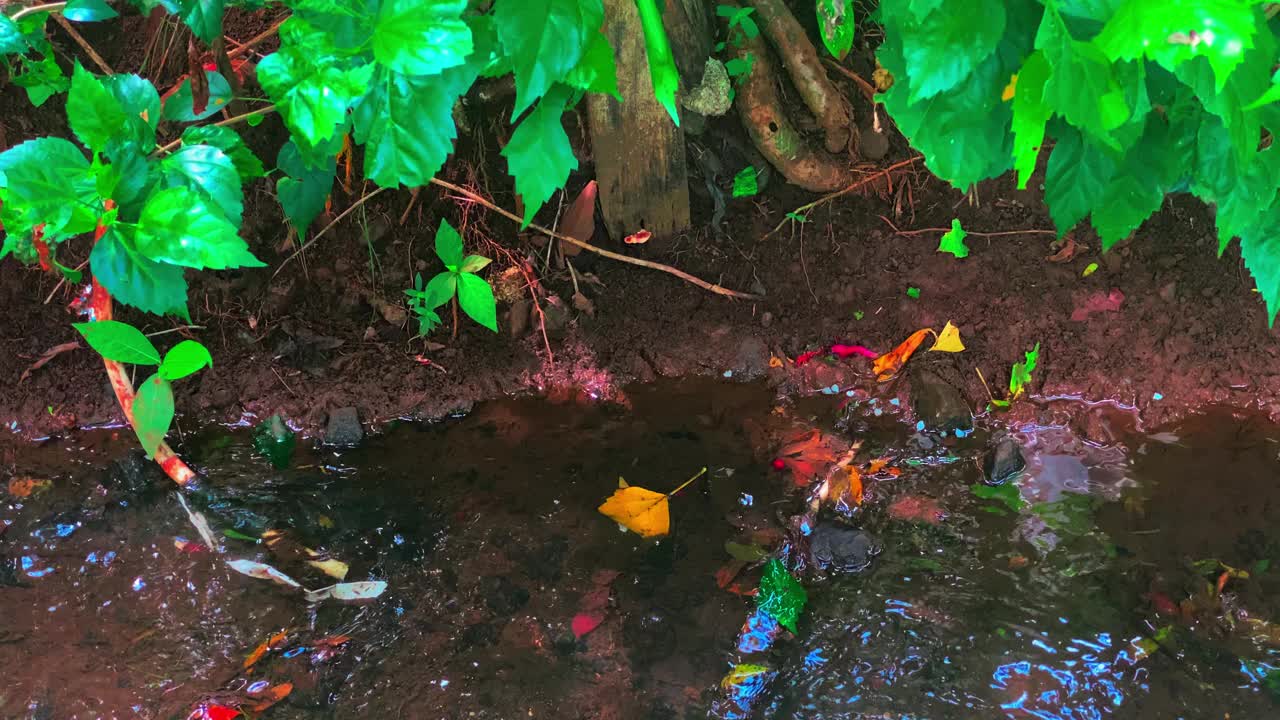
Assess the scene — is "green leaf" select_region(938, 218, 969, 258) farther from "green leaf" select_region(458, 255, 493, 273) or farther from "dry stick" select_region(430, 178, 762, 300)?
"green leaf" select_region(458, 255, 493, 273)

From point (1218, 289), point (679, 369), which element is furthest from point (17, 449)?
point (1218, 289)

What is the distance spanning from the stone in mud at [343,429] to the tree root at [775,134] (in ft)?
5.24

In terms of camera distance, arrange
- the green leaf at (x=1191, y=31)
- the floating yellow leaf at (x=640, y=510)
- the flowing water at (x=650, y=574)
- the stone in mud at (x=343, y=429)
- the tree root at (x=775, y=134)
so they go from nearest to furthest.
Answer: the green leaf at (x=1191, y=31)
the flowing water at (x=650, y=574)
the floating yellow leaf at (x=640, y=510)
the stone in mud at (x=343, y=429)
the tree root at (x=775, y=134)

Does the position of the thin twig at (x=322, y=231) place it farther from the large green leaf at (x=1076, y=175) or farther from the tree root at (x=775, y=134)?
the large green leaf at (x=1076, y=175)

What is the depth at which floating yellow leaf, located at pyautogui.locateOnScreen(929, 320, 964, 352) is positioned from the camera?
2621mm

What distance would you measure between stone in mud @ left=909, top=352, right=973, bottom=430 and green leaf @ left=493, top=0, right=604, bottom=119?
1701mm

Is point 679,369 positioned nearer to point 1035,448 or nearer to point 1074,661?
point 1035,448

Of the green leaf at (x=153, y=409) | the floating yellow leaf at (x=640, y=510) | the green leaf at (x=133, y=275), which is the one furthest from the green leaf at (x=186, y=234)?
the floating yellow leaf at (x=640, y=510)

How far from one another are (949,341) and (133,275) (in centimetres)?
223

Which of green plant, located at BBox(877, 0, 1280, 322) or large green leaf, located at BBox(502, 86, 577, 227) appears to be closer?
green plant, located at BBox(877, 0, 1280, 322)

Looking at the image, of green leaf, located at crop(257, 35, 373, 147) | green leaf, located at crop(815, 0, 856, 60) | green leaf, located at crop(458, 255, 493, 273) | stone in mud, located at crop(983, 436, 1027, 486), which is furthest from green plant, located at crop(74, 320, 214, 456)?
stone in mud, located at crop(983, 436, 1027, 486)

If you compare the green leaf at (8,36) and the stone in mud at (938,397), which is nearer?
the green leaf at (8,36)

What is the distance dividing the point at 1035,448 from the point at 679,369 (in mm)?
1122

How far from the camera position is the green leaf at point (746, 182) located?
9.18ft
